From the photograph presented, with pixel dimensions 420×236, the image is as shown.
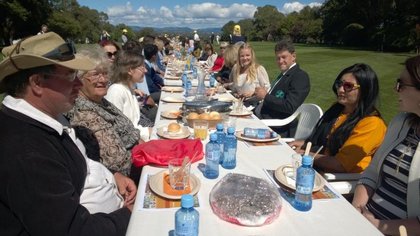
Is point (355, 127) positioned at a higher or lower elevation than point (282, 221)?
higher

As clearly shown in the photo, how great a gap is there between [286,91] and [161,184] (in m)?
2.95

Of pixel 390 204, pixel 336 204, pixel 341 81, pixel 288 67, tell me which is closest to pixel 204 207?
pixel 336 204

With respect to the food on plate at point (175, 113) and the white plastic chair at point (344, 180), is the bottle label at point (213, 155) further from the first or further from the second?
the food on plate at point (175, 113)

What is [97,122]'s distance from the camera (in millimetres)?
2553

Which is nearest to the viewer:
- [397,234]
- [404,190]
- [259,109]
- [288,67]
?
[397,234]

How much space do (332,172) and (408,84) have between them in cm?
100

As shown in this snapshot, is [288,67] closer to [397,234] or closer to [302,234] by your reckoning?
[397,234]

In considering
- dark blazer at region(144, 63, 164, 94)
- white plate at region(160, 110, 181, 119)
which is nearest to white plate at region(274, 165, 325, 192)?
white plate at region(160, 110, 181, 119)

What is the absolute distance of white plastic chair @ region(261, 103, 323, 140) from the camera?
389 centimetres

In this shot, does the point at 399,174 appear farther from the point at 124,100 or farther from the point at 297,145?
the point at 124,100

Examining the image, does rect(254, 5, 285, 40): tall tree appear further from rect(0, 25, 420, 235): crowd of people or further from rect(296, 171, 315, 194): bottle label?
rect(296, 171, 315, 194): bottle label

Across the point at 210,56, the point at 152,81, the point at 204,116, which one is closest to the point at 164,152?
the point at 204,116

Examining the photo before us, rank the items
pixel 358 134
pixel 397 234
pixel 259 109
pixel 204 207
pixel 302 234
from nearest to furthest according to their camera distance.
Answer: pixel 302 234 < pixel 204 207 < pixel 397 234 < pixel 358 134 < pixel 259 109

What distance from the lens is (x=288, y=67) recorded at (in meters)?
4.49
